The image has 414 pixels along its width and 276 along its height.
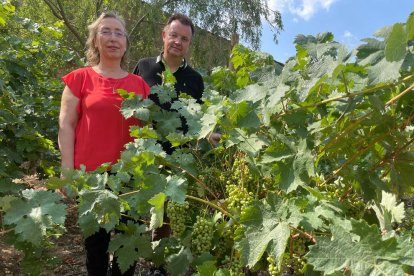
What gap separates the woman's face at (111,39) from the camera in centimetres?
249

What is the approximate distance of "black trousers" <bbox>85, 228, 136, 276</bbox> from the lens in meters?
2.48

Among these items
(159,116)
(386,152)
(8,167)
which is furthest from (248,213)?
(8,167)

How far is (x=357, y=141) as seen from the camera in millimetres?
1643

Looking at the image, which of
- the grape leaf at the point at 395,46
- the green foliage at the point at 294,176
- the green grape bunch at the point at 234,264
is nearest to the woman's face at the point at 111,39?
the green foliage at the point at 294,176

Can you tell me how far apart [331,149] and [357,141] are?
0.10 metres

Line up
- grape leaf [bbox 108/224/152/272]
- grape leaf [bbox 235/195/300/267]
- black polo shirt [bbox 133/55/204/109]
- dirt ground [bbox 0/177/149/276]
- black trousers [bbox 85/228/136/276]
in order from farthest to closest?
dirt ground [bbox 0/177/149/276], black polo shirt [bbox 133/55/204/109], black trousers [bbox 85/228/136/276], grape leaf [bbox 108/224/152/272], grape leaf [bbox 235/195/300/267]

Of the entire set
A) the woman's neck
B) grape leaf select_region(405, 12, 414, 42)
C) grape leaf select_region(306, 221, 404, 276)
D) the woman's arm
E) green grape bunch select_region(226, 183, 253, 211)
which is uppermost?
the woman's neck

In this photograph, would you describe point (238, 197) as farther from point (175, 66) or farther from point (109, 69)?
point (175, 66)

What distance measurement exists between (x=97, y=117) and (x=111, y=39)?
47 centimetres

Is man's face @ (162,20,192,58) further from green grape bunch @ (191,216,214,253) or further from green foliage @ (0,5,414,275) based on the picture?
green grape bunch @ (191,216,214,253)

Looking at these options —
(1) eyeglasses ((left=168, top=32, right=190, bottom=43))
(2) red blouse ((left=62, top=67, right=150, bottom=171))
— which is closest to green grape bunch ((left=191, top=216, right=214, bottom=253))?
(2) red blouse ((left=62, top=67, right=150, bottom=171))

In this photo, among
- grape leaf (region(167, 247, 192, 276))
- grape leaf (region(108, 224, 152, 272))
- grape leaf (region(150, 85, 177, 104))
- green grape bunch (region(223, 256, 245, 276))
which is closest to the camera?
green grape bunch (region(223, 256, 245, 276))

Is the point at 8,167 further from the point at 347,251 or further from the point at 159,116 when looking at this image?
the point at 347,251

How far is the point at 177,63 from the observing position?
2936 millimetres
